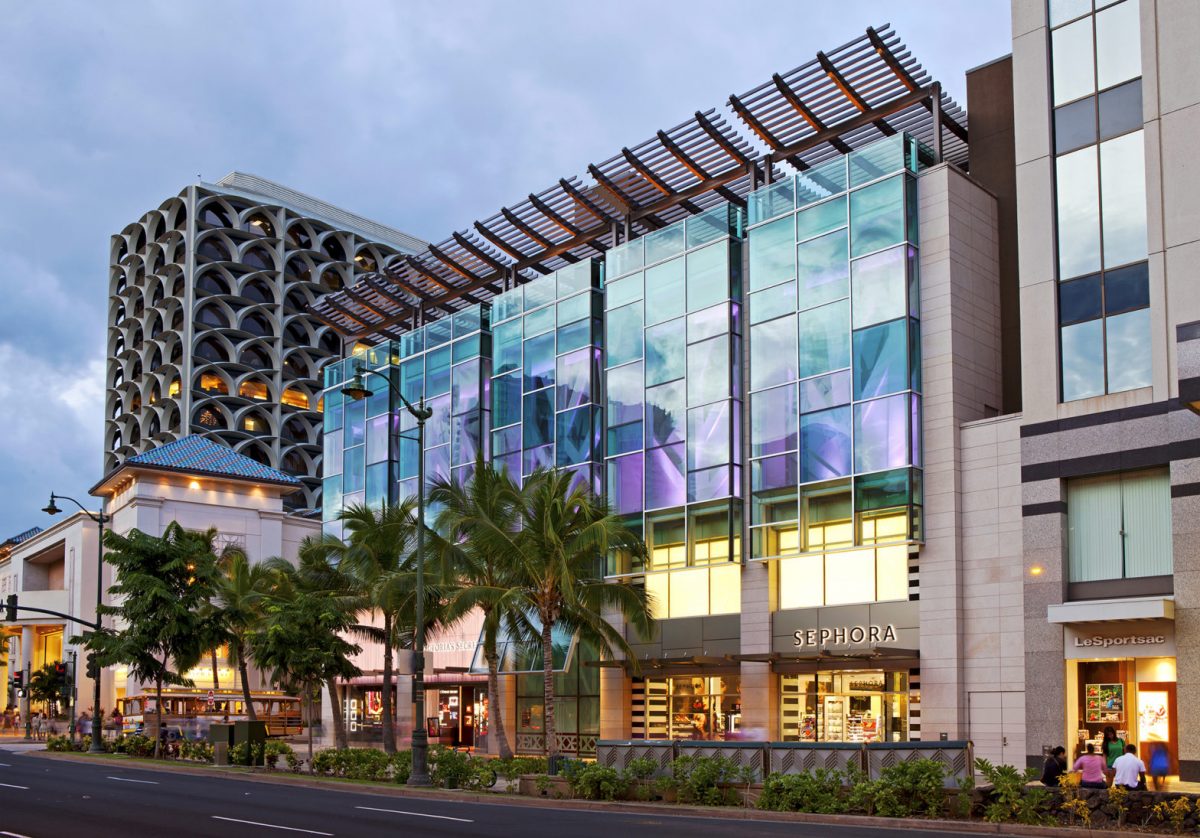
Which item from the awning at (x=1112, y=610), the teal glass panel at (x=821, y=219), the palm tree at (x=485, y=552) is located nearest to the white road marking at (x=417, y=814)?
the palm tree at (x=485, y=552)

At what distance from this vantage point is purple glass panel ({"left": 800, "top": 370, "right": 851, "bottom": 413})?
130ft

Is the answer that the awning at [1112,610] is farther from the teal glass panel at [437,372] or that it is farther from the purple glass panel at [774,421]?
the teal glass panel at [437,372]

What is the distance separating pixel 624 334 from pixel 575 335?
8.75ft

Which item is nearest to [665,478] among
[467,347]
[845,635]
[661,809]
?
[845,635]

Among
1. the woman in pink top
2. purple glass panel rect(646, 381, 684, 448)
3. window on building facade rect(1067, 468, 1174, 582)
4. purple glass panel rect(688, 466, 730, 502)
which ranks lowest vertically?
the woman in pink top

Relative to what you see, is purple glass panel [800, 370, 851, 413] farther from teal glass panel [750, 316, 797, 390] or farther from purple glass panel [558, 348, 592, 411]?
purple glass panel [558, 348, 592, 411]

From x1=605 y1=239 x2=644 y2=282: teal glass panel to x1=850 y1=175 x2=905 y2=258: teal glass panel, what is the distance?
9.98 meters

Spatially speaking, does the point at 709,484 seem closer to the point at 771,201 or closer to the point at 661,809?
the point at 771,201

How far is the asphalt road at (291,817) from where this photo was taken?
20766mm

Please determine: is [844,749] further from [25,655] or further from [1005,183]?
[25,655]

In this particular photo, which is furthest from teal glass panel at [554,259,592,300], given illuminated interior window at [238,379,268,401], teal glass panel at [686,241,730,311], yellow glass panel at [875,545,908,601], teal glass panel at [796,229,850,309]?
illuminated interior window at [238,379,268,401]

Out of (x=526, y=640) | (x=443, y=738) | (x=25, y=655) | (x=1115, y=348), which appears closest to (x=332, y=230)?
(x=25, y=655)

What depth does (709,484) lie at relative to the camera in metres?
43.7

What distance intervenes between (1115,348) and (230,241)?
116m
